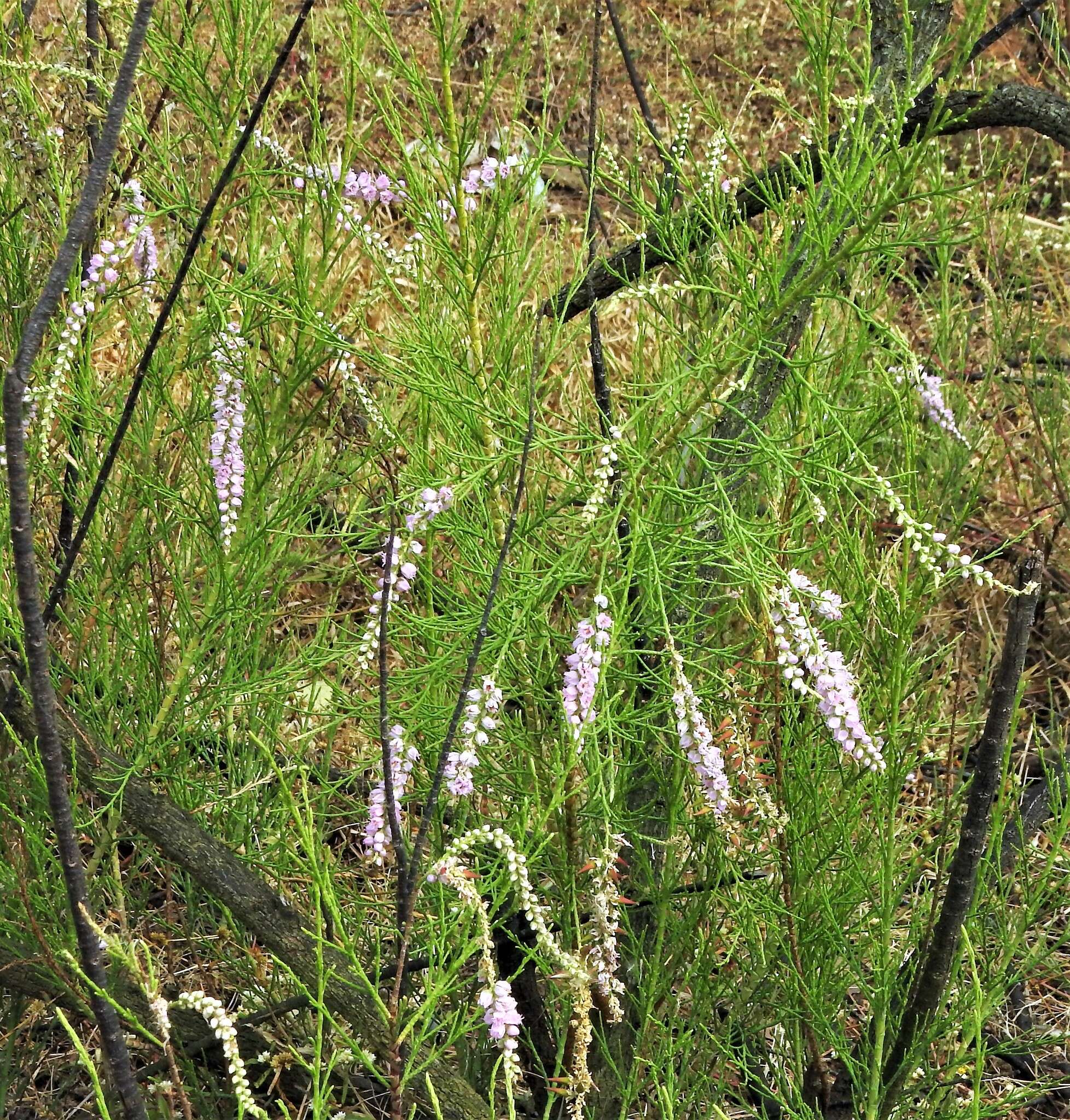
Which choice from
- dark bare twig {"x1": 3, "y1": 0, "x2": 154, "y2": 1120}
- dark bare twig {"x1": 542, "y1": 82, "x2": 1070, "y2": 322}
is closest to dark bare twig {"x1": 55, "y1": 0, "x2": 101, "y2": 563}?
dark bare twig {"x1": 542, "y1": 82, "x2": 1070, "y2": 322}

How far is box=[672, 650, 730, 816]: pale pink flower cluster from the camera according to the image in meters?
1.46

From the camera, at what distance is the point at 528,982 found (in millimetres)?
2244

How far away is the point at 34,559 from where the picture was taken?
1.08 m

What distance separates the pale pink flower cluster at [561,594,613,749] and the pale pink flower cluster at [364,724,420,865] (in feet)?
0.77

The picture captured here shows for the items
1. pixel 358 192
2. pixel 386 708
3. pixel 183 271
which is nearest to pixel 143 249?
pixel 358 192

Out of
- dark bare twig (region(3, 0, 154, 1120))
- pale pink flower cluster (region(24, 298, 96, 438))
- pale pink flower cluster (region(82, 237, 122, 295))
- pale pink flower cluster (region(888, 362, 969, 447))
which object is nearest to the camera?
dark bare twig (region(3, 0, 154, 1120))

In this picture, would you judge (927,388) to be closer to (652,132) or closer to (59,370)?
(652,132)

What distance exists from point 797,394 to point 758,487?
84cm

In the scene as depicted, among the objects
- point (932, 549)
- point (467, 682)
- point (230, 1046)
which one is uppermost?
point (932, 549)

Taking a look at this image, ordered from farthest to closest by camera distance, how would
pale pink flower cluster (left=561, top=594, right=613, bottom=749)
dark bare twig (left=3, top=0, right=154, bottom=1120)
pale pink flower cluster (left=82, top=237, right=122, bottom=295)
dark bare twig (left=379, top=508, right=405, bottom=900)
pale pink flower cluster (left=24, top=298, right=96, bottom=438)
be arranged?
pale pink flower cluster (left=82, top=237, right=122, bottom=295) → pale pink flower cluster (left=24, top=298, right=96, bottom=438) → pale pink flower cluster (left=561, top=594, right=613, bottom=749) → dark bare twig (left=379, top=508, right=405, bottom=900) → dark bare twig (left=3, top=0, right=154, bottom=1120)

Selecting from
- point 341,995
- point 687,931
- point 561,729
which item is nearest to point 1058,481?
point 687,931

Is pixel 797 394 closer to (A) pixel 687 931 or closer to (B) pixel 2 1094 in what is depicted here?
(A) pixel 687 931

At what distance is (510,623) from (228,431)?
0.56 meters

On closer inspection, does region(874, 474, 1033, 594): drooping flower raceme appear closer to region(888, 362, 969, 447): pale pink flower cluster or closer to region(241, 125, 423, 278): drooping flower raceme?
region(888, 362, 969, 447): pale pink flower cluster
